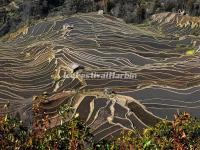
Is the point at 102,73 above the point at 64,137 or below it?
below

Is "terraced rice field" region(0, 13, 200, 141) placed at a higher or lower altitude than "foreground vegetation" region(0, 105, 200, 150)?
lower

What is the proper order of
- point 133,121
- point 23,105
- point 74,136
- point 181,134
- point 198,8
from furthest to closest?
point 198,8 → point 23,105 → point 133,121 → point 74,136 → point 181,134

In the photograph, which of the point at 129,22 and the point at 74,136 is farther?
the point at 129,22

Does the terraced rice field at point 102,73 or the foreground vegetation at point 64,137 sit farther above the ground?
the foreground vegetation at point 64,137

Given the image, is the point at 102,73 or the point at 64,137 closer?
the point at 64,137

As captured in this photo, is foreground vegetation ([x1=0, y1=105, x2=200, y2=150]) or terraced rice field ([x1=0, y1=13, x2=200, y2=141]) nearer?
foreground vegetation ([x1=0, y1=105, x2=200, y2=150])

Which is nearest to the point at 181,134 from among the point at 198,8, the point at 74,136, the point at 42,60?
the point at 74,136

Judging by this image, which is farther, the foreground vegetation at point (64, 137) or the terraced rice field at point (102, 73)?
the terraced rice field at point (102, 73)

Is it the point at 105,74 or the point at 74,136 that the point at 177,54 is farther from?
the point at 74,136
